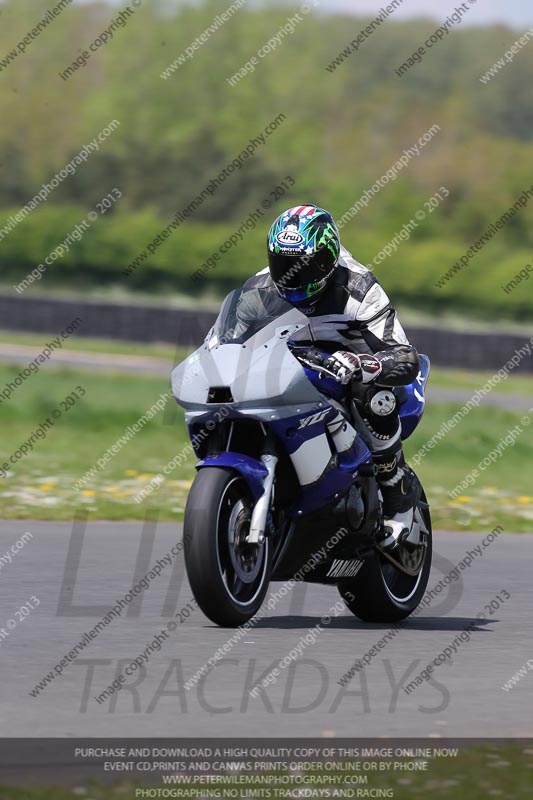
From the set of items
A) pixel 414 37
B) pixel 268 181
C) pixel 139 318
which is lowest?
pixel 414 37

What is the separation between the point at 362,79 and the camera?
8281cm

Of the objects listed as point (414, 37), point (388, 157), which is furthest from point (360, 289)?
point (414, 37)

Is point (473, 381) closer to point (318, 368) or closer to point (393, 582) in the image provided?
point (393, 582)

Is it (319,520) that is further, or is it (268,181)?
(268,181)

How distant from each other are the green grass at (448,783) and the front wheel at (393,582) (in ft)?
8.86

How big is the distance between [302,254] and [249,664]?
1818mm

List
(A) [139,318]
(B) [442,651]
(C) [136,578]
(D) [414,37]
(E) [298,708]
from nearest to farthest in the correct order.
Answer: (E) [298,708] < (B) [442,651] < (C) [136,578] < (A) [139,318] < (D) [414,37]

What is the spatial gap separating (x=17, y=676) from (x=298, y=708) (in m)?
1.17

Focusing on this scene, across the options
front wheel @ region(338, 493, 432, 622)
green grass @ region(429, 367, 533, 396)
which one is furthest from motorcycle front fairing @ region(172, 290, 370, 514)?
green grass @ region(429, 367, 533, 396)

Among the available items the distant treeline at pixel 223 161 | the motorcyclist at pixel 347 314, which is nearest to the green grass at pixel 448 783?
the motorcyclist at pixel 347 314

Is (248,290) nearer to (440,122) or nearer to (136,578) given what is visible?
(136,578)

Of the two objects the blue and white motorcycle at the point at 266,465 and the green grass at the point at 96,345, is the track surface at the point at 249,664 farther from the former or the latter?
the green grass at the point at 96,345

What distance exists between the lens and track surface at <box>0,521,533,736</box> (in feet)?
18.6

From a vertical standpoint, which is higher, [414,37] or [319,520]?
[319,520]
